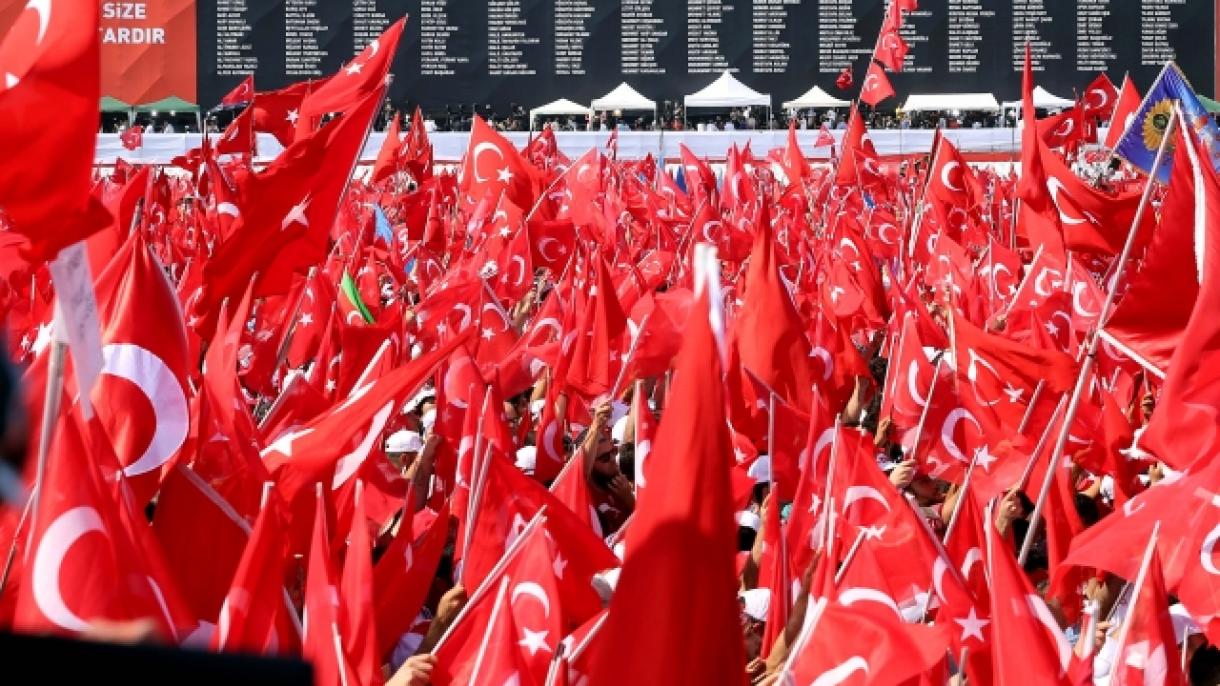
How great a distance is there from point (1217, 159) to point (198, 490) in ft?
20.1

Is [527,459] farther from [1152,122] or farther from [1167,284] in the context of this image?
[1152,122]

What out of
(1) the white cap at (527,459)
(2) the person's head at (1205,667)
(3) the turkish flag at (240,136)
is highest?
(3) the turkish flag at (240,136)

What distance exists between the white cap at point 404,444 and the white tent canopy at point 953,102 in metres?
28.3

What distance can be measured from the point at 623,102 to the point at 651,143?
6.95 metres

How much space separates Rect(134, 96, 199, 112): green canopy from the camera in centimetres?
3328

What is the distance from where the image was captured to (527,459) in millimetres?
5898

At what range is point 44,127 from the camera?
3.02 m

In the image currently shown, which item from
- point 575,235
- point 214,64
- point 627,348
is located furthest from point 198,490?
point 214,64

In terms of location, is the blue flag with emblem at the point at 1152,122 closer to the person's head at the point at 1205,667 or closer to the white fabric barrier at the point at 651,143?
the person's head at the point at 1205,667

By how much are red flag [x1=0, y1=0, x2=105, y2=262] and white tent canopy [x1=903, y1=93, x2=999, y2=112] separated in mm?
30985

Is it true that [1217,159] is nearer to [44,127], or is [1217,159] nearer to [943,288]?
[943,288]

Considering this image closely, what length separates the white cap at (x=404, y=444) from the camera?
232 inches

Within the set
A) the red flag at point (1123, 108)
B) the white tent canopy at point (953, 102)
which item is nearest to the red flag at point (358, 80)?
the red flag at point (1123, 108)

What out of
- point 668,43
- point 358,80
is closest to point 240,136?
point 358,80
